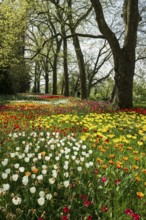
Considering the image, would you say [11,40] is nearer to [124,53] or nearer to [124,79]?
[124,53]

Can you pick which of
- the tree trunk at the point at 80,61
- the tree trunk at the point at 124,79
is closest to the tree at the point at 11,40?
the tree trunk at the point at 80,61

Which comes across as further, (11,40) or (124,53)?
(11,40)

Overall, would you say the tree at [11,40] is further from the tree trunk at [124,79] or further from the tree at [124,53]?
the tree trunk at [124,79]

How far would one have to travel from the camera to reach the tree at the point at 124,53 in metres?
13.1

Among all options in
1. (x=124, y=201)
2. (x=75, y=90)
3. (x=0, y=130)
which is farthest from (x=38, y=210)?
(x=75, y=90)

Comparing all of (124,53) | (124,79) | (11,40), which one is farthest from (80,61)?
(124,79)

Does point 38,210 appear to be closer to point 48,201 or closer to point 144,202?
point 48,201

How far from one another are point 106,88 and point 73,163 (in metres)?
77.9

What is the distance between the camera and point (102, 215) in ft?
10.3

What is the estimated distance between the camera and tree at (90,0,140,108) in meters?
13.1

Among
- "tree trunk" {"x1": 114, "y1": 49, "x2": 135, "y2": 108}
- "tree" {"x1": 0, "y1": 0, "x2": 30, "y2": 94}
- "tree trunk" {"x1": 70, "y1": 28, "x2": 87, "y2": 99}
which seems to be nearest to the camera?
"tree trunk" {"x1": 114, "y1": 49, "x2": 135, "y2": 108}

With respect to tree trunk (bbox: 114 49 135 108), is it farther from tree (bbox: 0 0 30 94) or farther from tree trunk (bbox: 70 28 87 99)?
tree trunk (bbox: 70 28 87 99)

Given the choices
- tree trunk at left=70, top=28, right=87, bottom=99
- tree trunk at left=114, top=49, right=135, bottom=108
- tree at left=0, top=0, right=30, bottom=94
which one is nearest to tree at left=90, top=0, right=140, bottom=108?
tree trunk at left=114, top=49, right=135, bottom=108

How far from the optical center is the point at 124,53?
13.2 metres
